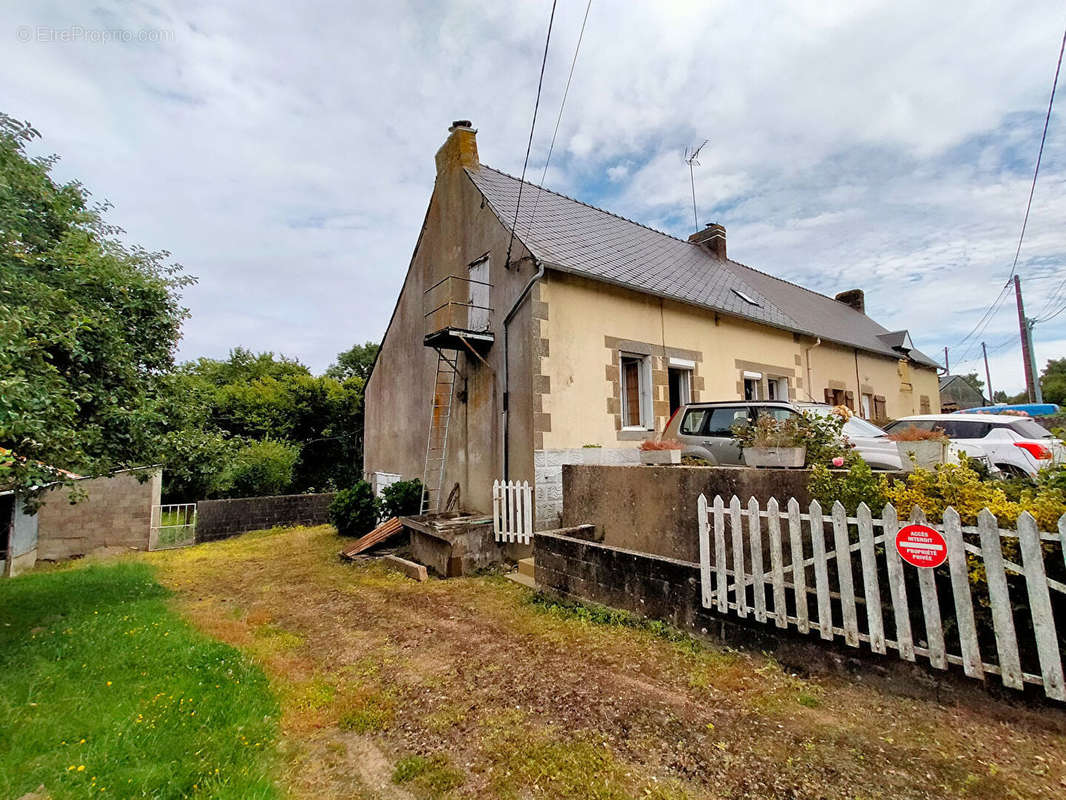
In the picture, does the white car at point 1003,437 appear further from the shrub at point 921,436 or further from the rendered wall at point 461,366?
the rendered wall at point 461,366

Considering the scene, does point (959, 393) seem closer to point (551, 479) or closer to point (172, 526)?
point (551, 479)

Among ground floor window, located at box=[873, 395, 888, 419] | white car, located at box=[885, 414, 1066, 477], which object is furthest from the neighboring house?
white car, located at box=[885, 414, 1066, 477]

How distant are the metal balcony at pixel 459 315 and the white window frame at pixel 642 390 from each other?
9.08 feet

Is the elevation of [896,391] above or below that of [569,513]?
above

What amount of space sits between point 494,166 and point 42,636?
40.0ft

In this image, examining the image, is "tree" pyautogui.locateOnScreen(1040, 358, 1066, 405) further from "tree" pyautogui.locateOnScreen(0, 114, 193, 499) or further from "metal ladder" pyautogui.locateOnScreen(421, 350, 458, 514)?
"tree" pyautogui.locateOnScreen(0, 114, 193, 499)

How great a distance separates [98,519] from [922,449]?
17.7 metres

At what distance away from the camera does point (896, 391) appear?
18344mm

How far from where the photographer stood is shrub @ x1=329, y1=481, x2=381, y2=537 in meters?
12.0

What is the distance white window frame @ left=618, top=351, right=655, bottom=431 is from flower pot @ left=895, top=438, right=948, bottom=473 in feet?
17.1

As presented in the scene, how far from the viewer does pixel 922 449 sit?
457 cm

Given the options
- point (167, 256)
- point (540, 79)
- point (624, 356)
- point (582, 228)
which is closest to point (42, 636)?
point (167, 256)

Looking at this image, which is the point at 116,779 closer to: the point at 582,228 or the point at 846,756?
the point at 846,756

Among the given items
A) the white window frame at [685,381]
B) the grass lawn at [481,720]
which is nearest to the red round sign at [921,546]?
the grass lawn at [481,720]
